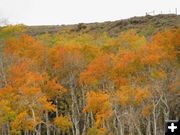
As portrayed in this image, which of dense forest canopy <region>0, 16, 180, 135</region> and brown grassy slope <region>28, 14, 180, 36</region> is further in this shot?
brown grassy slope <region>28, 14, 180, 36</region>

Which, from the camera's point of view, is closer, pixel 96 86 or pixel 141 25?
pixel 96 86

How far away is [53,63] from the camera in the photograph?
70000mm

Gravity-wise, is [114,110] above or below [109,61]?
below

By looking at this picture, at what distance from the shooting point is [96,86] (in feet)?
214

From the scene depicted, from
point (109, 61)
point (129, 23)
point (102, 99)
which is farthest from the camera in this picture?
point (129, 23)

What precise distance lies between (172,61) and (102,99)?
973 centimetres

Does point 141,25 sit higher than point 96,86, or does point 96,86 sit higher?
point 141,25

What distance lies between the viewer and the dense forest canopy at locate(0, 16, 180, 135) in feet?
180

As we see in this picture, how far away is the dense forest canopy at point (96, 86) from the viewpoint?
54875 millimetres

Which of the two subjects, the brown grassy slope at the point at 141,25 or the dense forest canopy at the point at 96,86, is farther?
the brown grassy slope at the point at 141,25

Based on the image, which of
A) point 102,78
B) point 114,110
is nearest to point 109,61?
point 102,78

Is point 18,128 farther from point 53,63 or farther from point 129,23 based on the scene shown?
point 129,23

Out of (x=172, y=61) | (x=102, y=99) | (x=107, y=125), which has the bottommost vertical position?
(x=107, y=125)

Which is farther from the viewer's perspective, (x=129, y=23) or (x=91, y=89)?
(x=129, y=23)
